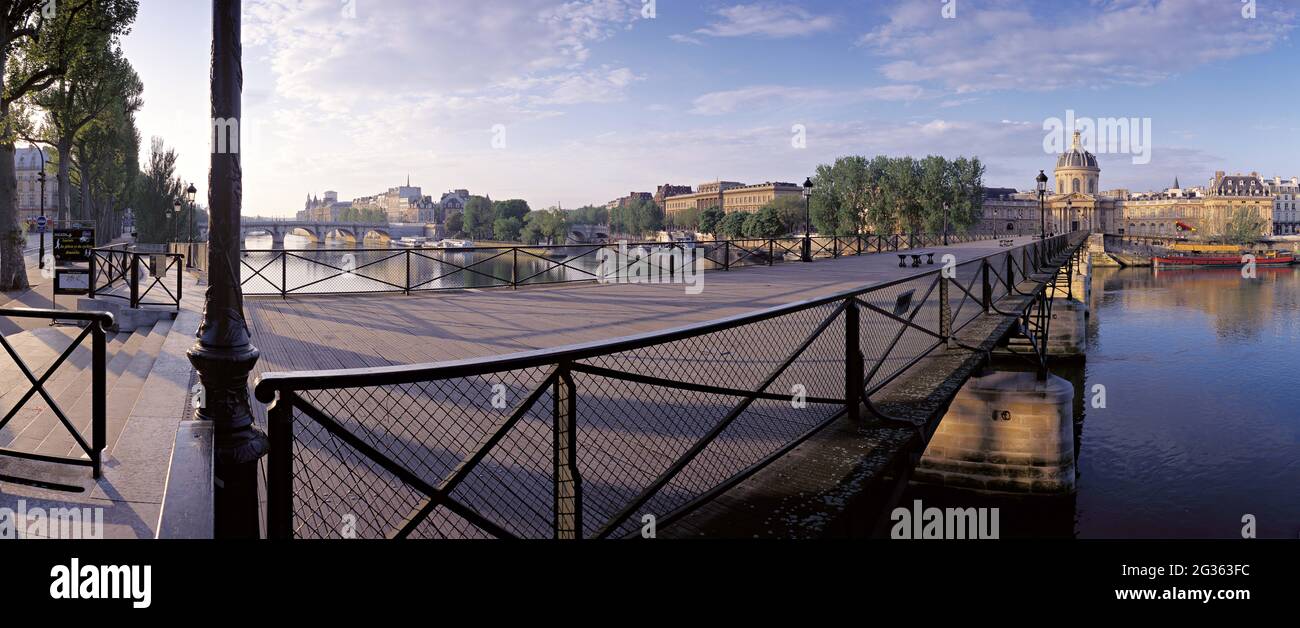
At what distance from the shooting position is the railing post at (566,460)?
11.6 ft

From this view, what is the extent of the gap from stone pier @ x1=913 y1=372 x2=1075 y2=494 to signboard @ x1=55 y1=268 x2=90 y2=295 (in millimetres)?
16754

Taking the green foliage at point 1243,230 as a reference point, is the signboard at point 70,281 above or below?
below

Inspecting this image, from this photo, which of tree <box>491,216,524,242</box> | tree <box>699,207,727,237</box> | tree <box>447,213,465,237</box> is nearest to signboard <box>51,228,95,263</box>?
tree <box>699,207,727,237</box>

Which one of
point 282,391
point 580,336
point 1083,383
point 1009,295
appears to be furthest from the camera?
point 1083,383

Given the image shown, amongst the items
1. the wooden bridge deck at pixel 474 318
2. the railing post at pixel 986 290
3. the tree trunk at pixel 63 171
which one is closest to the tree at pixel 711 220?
the tree trunk at pixel 63 171

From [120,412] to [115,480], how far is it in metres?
2.93

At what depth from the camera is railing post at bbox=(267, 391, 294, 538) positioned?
2.80 metres

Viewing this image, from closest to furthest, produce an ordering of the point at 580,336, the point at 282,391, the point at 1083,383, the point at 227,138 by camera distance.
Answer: the point at 282,391
the point at 227,138
the point at 580,336
the point at 1083,383

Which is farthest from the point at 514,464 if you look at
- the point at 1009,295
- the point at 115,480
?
the point at 1009,295

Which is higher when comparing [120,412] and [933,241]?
[933,241]

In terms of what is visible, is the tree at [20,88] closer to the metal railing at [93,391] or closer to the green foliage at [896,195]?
the metal railing at [93,391]

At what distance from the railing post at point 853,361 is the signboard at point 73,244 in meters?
15.5

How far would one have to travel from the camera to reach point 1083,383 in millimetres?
28094
